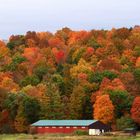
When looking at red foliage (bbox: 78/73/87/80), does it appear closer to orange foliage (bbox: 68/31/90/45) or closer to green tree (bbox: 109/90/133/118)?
green tree (bbox: 109/90/133/118)

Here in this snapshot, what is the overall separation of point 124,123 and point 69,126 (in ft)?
28.1

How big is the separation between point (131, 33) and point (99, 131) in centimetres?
8324

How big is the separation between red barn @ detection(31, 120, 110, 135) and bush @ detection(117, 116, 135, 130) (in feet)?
5.87

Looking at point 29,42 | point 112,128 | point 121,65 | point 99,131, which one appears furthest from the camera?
point 29,42

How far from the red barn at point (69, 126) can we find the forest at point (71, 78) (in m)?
3.80

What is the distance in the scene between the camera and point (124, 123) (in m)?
87.6

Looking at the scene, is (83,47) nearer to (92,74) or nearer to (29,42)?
(29,42)

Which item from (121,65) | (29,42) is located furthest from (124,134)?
(29,42)

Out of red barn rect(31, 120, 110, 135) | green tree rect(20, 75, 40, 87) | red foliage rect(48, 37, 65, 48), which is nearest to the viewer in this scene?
red barn rect(31, 120, 110, 135)

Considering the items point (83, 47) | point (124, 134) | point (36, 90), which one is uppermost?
point (83, 47)

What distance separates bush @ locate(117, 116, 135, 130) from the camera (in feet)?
284

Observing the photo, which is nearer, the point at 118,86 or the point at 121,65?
the point at 118,86

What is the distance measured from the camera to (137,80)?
110812 mm

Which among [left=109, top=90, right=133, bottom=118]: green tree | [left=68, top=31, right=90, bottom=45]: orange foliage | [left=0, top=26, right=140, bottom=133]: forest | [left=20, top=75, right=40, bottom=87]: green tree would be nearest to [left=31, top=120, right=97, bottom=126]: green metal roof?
[left=0, top=26, right=140, bottom=133]: forest
